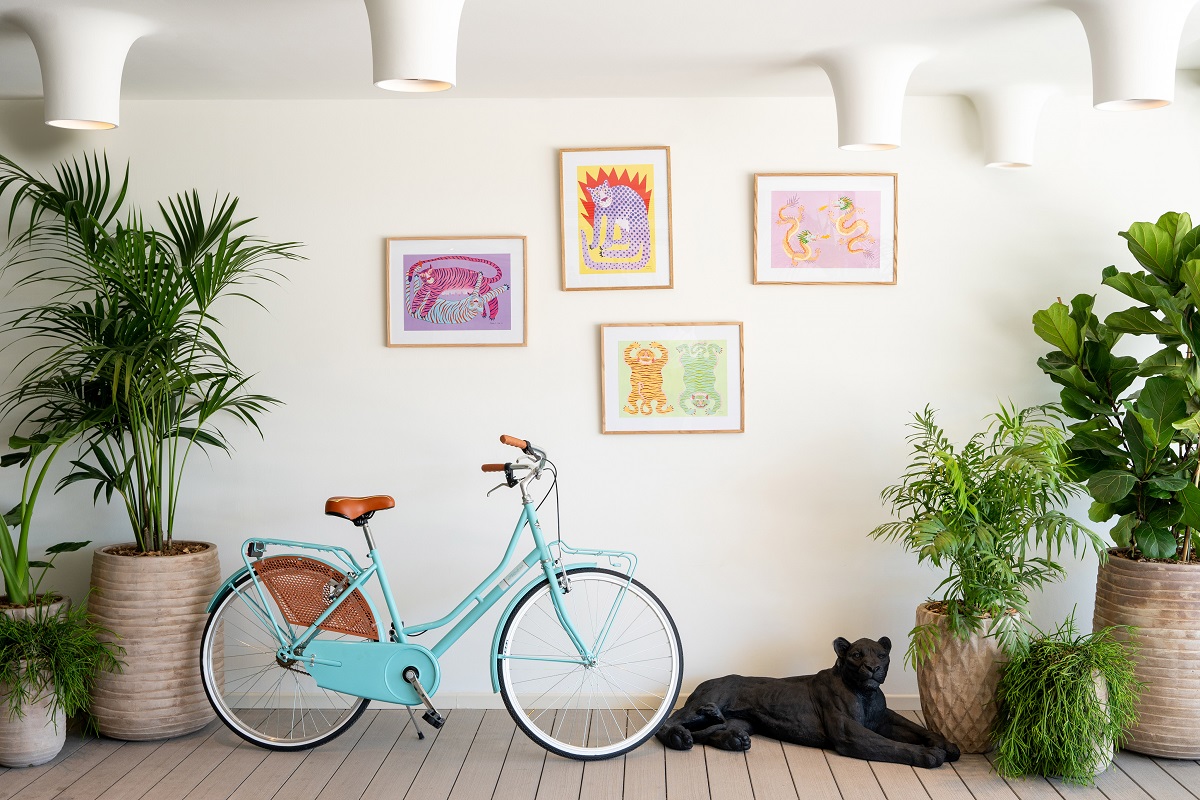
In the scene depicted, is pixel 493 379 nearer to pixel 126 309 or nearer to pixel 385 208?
pixel 385 208

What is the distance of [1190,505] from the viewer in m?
3.17

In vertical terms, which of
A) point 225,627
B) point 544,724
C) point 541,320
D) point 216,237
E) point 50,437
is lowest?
point 544,724

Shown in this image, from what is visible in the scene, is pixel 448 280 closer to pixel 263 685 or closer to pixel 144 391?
pixel 144 391

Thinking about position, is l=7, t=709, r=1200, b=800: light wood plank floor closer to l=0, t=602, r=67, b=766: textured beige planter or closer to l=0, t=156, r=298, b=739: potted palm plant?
l=0, t=602, r=67, b=766: textured beige planter

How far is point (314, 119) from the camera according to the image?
3.80 m

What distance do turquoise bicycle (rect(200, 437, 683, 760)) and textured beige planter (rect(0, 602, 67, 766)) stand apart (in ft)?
1.51

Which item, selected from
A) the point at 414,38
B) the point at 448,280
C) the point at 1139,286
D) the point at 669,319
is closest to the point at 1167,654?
the point at 1139,286

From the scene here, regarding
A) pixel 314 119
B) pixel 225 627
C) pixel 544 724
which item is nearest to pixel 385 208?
pixel 314 119

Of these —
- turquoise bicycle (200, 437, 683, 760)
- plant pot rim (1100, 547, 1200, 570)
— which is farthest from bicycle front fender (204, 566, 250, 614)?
plant pot rim (1100, 547, 1200, 570)

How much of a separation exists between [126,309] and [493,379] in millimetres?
1242

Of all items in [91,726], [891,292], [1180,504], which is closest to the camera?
[1180,504]

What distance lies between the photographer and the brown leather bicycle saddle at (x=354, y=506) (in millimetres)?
3301

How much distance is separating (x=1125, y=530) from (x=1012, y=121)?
1419 millimetres

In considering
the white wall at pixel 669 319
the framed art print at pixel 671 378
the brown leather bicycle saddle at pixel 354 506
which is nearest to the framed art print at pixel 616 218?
the white wall at pixel 669 319
